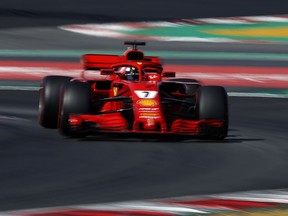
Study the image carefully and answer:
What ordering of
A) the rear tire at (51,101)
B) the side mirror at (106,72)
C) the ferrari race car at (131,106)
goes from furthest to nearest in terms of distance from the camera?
the side mirror at (106,72), the rear tire at (51,101), the ferrari race car at (131,106)

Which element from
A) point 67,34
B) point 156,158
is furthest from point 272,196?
point 67,34

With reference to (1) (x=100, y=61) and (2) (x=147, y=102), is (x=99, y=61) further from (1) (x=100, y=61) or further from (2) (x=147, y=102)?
(2) (x=147, y=102)

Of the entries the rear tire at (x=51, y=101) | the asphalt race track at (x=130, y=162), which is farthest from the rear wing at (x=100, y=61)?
the asphalt race track at (x=130, y=162)

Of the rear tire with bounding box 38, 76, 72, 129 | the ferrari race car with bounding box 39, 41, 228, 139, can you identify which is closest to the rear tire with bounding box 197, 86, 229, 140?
the ferrari race car with bounding box 39, 41, 228, 139

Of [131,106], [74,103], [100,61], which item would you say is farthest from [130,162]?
[100,61]

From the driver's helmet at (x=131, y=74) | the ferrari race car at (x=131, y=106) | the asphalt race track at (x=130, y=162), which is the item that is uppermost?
the driver's helmet at (x=131, y=74)

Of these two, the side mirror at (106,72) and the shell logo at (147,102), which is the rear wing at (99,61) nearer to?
the side mirror at (106,72)

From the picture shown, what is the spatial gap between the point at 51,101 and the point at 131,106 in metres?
0.89

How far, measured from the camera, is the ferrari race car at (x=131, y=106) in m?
11.5

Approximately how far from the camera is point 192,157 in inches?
413

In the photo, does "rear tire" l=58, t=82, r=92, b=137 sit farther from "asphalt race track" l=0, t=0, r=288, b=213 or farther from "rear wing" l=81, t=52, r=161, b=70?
"rear wing" l=81, t=52, r=161, b=70

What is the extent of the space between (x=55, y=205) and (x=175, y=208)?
856 millimetres

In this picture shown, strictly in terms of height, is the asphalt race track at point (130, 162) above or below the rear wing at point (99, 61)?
below

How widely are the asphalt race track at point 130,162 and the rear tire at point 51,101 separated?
141mm
